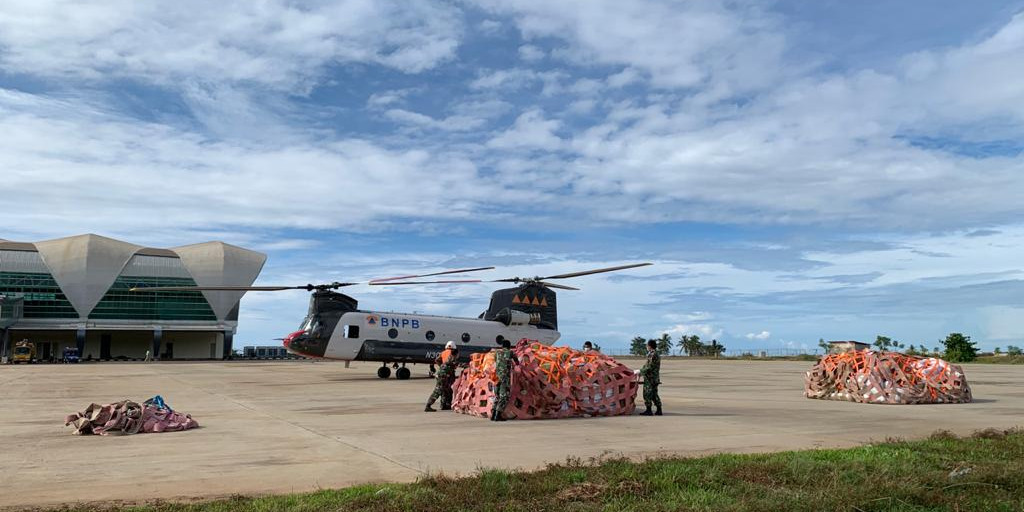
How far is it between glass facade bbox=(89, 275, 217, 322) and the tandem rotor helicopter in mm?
64971

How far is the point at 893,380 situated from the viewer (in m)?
19.2

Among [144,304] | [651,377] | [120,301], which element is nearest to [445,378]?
[651,377]

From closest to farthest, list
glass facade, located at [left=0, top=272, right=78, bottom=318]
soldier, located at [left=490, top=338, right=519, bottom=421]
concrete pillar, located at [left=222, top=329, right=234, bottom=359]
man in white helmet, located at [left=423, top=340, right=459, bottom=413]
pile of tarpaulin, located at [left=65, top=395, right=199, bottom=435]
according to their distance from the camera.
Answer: pile of tarpaulin, located at [left=65, top=395, right=199, bottom=435] < soldier, located at [left=490, top=338, right=519, bottom=421] < man in white helmet, located at [left=423, top=340, right=459, bottom=413] < glass facade, located at [left=0, top=272, right=78, bottom=318] < concrete pillar, located at [left=222, top=329, right=234, bottom=359]

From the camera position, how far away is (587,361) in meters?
15.7

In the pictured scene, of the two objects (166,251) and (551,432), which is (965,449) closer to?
(551,432)

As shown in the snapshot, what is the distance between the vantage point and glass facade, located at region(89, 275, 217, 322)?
87.7m

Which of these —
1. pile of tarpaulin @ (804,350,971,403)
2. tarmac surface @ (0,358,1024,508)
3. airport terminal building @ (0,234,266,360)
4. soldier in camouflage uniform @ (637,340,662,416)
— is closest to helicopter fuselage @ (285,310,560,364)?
tarmac surface @ (0,358,1024,508)

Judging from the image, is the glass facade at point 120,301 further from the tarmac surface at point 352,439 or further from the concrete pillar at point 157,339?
the tarmac surface at point 352,439

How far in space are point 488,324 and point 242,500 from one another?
84.4 feet

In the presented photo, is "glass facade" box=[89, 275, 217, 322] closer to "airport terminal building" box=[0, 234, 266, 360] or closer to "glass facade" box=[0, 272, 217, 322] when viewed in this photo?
"glass facade" box=[0, 272, 217, 322]

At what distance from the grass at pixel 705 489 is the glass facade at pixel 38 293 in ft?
307

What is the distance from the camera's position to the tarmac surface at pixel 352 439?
8.09 m

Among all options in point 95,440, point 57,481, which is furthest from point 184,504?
point 95,440

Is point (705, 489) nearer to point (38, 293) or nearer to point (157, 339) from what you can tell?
point (157, 339)
